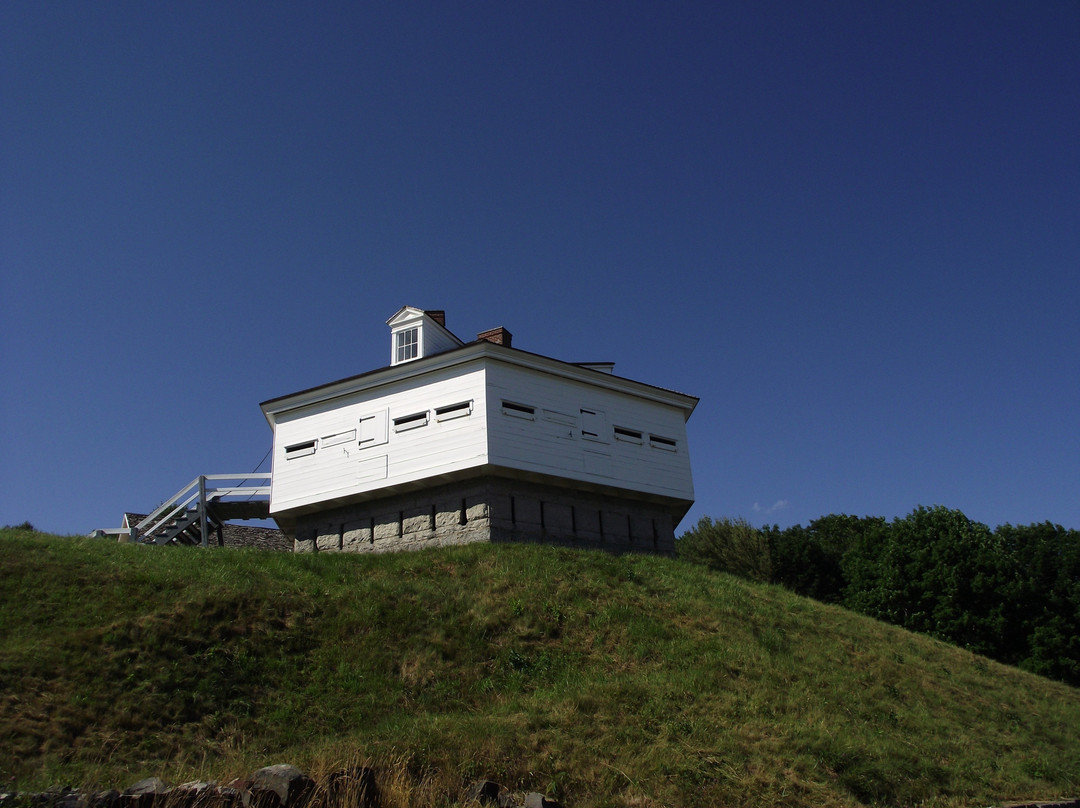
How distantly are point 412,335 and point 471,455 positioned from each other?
6553 millimetres

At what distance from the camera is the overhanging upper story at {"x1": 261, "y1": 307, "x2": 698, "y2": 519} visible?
2627 cm

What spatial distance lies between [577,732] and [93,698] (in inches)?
325

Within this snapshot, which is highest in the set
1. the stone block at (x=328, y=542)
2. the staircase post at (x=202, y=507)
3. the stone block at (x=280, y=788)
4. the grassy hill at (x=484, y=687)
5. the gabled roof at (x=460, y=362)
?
the gabled roof at (x=460, y=362)

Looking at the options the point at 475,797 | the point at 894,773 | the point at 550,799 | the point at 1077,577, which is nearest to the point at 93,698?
the point at 475,797

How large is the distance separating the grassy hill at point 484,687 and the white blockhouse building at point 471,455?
319 cm

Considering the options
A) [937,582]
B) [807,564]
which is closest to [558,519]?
[937,582]

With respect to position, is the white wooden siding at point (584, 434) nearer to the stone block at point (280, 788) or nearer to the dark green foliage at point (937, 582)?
the stone block at point (280, 788)

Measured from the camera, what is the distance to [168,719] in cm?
1431

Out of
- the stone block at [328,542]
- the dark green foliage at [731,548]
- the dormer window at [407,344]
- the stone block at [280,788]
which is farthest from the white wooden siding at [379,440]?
the dark green foliage at [731,548]

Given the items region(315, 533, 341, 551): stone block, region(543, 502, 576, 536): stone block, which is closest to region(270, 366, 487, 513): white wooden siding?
region(315, 533, 341, 551): stone block

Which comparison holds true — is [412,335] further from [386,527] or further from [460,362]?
[386,527]

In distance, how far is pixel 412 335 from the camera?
3011 centimetres

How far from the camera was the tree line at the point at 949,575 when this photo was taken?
128 ft

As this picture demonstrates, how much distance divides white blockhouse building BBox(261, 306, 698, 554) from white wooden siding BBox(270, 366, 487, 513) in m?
0.04
